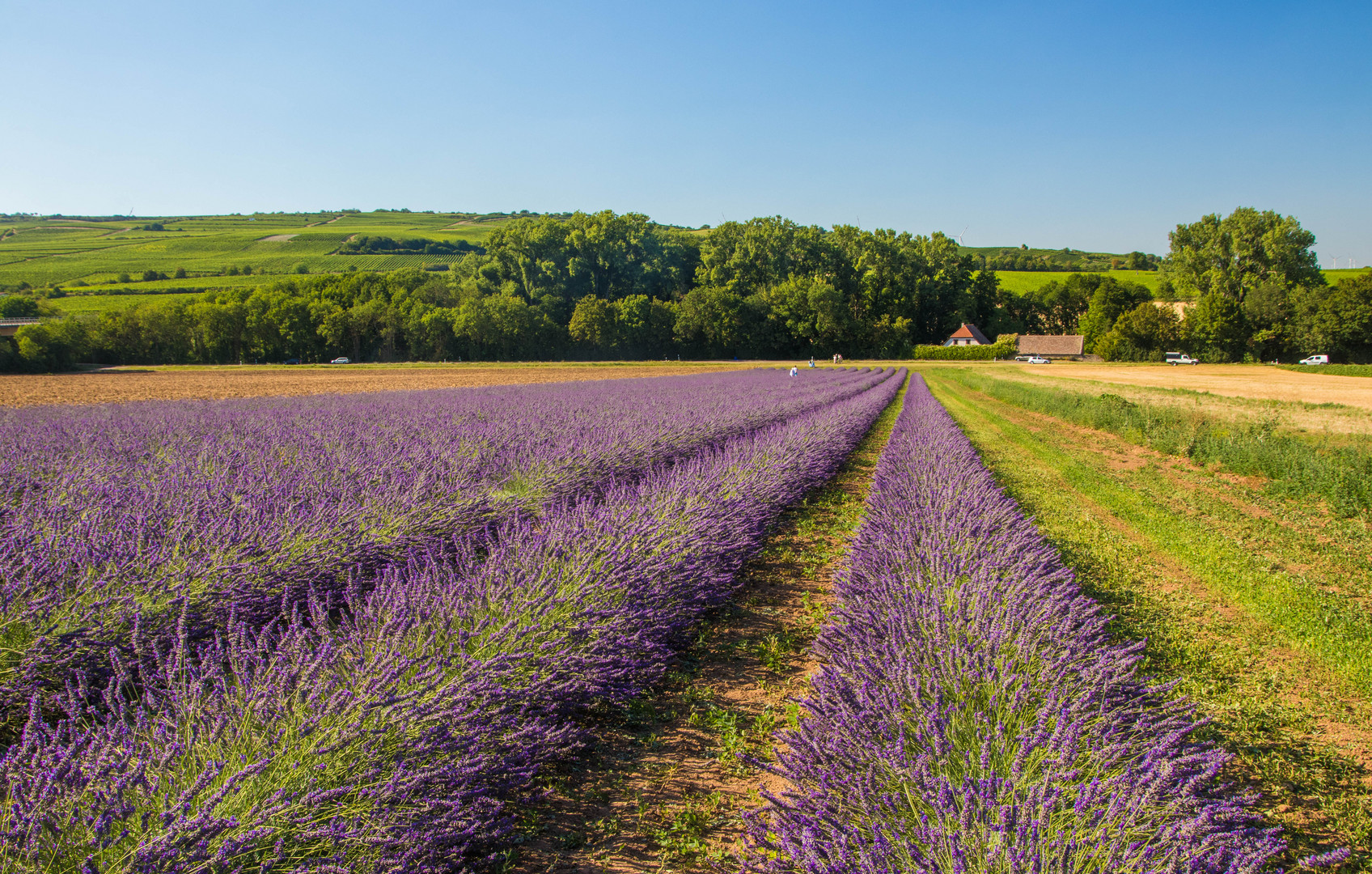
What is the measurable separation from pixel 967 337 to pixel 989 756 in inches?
2682

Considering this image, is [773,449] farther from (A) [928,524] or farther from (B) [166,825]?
(B) [166,825]

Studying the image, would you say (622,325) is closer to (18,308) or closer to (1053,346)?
(1053,346)

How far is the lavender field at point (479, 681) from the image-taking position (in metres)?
1.40

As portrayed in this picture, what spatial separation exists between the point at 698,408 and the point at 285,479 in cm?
732

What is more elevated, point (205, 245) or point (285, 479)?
point (205, 245)

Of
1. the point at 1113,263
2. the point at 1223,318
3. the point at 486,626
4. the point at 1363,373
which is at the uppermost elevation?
the point at 1113,263

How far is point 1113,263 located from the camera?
11512 centimetres

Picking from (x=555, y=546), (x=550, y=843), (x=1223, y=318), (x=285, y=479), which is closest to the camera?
(x=550, y=843)

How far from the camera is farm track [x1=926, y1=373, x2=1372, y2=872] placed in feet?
7.94

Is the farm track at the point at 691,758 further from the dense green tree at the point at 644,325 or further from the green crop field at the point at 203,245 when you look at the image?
the green crop field at the point at 203,245

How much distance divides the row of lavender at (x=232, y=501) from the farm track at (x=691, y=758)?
4.90 ft

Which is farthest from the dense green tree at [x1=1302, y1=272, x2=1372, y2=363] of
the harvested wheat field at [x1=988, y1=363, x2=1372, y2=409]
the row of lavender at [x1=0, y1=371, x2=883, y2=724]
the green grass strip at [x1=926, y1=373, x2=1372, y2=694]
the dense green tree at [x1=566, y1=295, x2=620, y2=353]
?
the row of lavender at [x1=0, y1=371, x2=883, y2=724]

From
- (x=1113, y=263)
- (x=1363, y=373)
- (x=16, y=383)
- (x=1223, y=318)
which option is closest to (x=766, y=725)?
(x=16, y=383)

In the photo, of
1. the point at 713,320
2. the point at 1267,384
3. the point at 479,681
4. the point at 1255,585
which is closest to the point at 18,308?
the point at 713,320
